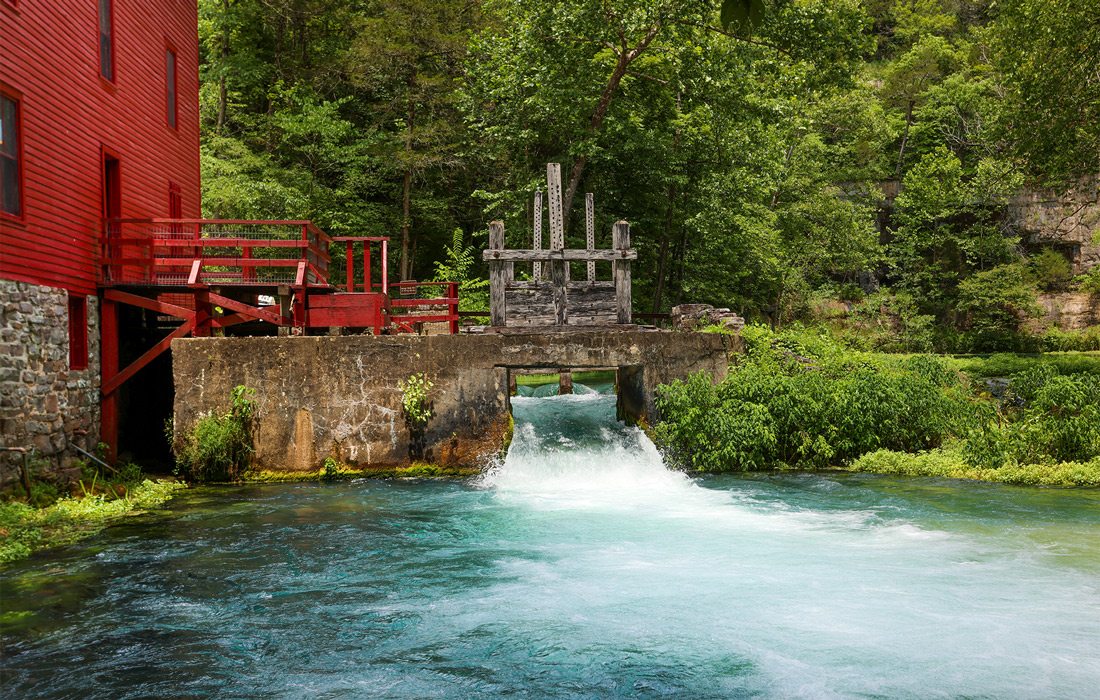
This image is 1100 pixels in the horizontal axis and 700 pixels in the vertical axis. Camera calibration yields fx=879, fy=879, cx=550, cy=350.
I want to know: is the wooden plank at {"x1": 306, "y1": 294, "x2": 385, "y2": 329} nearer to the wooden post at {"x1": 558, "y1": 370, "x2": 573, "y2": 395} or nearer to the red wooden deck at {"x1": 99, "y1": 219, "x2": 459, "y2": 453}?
the red wooden deck at {"x1": 99, "y1": 219, "x2": 459, "y2": 453}

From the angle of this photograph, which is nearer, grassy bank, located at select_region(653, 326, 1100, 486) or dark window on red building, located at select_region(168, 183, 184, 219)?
grassy bank, located at select_region(653, 326, 1100, 486)

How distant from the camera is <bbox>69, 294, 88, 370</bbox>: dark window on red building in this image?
14.4 m

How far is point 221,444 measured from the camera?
1369 cm

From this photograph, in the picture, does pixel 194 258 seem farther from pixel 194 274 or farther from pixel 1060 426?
pixel 1060 426

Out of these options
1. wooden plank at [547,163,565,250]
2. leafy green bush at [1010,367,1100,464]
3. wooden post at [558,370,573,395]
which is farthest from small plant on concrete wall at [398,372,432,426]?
wooden post at [558,370,573,395]

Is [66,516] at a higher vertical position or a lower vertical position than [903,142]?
lower

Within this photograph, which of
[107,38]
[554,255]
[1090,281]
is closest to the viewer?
[554,255]

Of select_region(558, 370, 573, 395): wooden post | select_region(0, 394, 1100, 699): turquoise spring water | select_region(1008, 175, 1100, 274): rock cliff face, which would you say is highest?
select_region(1008, 175, 1100, 274): rock cliff face

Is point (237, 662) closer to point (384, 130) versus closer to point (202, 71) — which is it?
point (384, 130)

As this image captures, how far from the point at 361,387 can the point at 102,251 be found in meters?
5.62

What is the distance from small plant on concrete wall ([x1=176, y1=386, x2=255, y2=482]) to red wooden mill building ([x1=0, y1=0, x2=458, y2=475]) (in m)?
1.63

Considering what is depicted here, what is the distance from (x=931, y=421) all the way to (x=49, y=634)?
1326cm

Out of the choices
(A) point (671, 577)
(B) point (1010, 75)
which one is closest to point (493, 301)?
(A) point (671, 577)

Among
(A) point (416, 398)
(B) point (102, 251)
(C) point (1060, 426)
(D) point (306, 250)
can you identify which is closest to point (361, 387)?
(A) point (416, 398)
